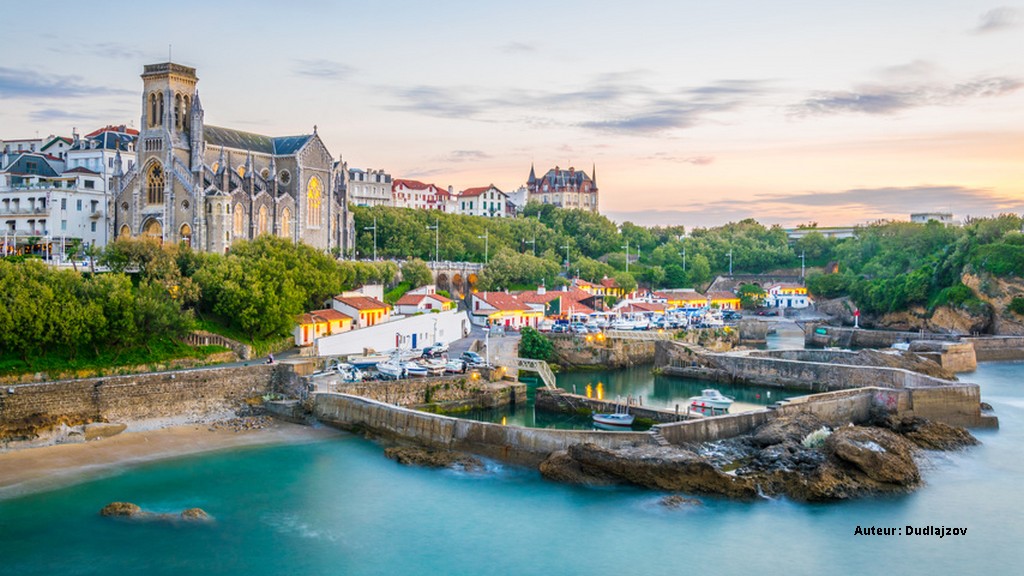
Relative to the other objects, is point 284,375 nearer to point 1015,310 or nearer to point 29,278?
A: point 29,278

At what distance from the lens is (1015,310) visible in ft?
209

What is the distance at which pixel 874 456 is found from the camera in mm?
27594

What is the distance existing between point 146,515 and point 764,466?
57.9 feet

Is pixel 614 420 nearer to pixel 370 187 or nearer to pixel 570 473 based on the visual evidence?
pixel 570 473

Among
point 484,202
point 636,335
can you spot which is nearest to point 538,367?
point 636,335

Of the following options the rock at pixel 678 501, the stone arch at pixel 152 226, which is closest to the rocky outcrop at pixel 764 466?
the rock at pixel 678 501

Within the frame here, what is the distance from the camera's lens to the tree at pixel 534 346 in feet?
162

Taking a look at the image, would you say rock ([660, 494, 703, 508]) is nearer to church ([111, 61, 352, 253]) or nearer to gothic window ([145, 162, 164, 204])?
church ([111, 61, 352, 253])

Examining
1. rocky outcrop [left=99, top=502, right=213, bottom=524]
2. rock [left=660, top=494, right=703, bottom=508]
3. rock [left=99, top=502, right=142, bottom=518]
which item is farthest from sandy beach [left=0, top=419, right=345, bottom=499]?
Result: rock [left=660, top=494, right=703, bottom=508]

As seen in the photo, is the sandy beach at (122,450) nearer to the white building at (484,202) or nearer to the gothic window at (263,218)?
the gothic window at (263,218)

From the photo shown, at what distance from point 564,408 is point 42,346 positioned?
65.8ft

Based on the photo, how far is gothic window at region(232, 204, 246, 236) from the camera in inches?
2334

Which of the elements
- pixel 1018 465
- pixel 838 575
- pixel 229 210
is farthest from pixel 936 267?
pixel 838 575

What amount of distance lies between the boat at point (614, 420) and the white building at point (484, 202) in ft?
269
